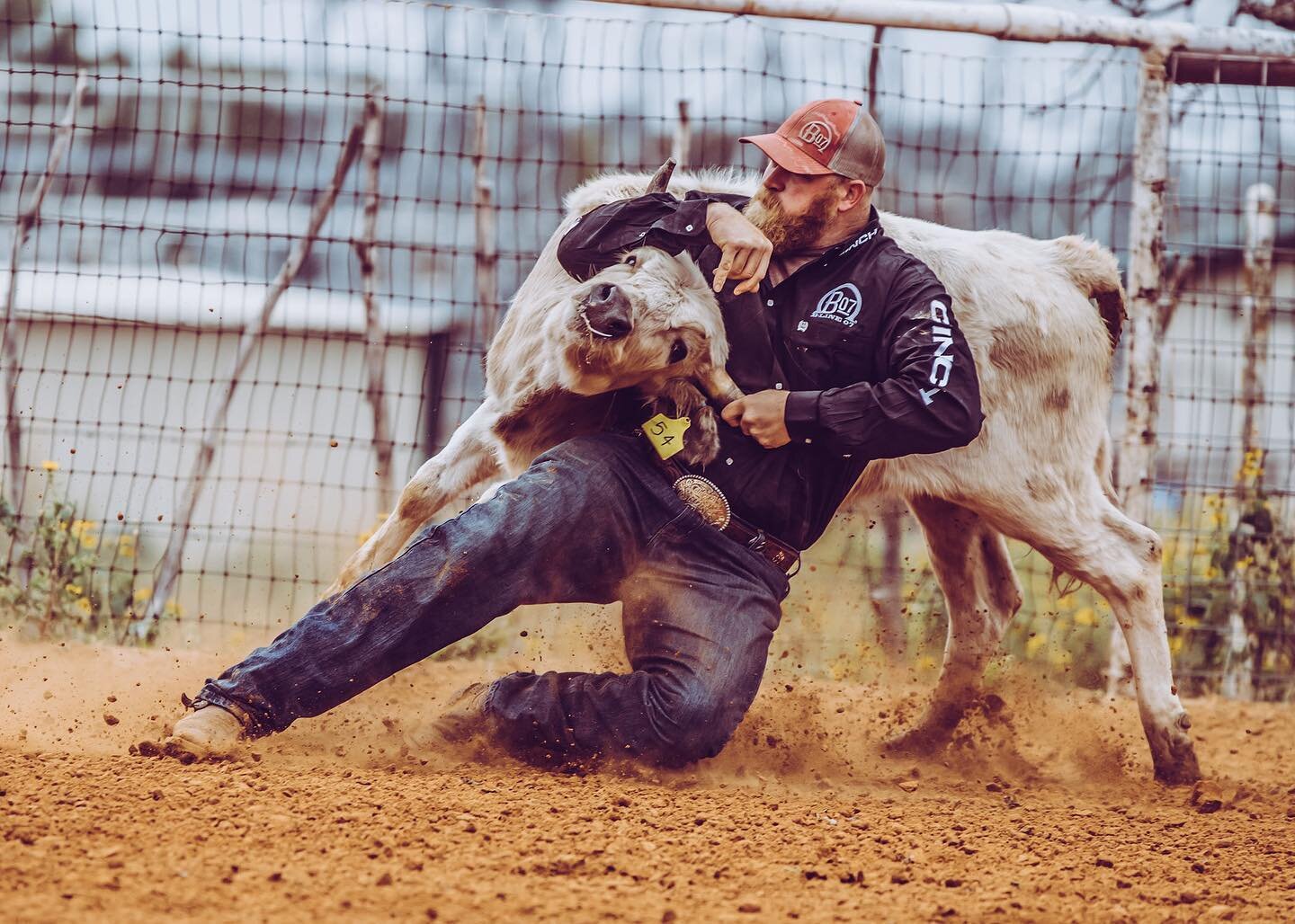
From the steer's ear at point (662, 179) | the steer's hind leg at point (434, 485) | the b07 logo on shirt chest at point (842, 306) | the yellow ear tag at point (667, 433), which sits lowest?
the steer's hind leg at point (434, 485)

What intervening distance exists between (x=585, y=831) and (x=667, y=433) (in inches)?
48.2

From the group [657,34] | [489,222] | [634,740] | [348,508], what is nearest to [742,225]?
[634,740]

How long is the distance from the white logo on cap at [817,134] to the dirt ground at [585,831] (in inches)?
70.0

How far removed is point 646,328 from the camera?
3.52 metres

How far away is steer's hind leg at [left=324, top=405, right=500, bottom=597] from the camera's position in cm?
405

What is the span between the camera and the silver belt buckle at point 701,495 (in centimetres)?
362

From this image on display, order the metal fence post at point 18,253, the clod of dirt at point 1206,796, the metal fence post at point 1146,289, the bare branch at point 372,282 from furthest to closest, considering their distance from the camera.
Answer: the bare branch at point 372,282 → the metal fence post at point 1146,289 → the metal fence post at point 18,253 → the clod of dirt at point 1206,796

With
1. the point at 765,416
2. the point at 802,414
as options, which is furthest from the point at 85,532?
the point at 802,414

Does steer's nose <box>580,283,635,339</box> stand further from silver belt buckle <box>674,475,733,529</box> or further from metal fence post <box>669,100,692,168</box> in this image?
metal fence post <box>669,100,692,168</box>

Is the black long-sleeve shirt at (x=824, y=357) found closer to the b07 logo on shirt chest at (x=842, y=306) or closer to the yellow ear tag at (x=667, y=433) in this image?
the b07 logo on shirt chest at (x=842, y=306)

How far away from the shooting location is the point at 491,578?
11.3 ft

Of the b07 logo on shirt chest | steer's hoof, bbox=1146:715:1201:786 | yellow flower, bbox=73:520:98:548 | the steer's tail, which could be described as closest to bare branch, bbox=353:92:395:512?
yellow flower, bbox=73:520:98:548

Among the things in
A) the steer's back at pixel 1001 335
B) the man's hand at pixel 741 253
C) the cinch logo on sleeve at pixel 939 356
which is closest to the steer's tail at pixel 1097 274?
the steer's back at pixel 1001 335

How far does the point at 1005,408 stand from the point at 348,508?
326 inches
